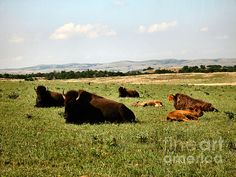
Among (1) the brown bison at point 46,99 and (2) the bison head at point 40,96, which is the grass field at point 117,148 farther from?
(1) the brown bison at point 46,99

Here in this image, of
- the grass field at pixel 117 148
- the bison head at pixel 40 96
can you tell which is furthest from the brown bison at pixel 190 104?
the bison head at pixel 40 96

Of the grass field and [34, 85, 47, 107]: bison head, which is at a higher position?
[34, 85, 47, 107]: bison head

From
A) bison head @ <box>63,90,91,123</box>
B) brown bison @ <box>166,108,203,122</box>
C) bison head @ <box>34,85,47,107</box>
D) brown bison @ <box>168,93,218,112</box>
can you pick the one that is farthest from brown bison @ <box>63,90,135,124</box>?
bison head @ <box>34,85,47,107</box>

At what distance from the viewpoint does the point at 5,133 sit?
13.5 m

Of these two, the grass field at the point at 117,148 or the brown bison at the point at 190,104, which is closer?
the grass field at the point at 117,148

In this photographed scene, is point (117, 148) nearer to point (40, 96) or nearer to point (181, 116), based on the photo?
point (181, 116)

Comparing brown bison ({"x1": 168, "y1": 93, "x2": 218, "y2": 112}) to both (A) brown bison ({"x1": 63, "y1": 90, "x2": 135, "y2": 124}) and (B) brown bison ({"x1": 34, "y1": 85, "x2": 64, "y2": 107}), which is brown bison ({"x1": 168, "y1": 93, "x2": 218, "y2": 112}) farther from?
(B) brown bison ({"x1": 34, "y1": 85, "x2": 64, "y2": 107})

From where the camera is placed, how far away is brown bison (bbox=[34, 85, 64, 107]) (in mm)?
24528

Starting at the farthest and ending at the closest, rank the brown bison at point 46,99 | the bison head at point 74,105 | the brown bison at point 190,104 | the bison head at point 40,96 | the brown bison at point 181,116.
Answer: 1. the brown bison at point 46,99
2. the bison head at point 40,96
3. the brown bison at point 190,104
4. the brown bison at point 181,116
5. the bison head at point 74,105

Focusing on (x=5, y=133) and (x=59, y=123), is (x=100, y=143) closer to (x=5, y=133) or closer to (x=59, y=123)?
(x=5, y=133)

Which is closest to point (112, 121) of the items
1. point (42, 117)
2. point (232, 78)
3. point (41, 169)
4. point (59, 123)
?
point (59, 123)

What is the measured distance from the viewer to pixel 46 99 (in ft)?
82.0

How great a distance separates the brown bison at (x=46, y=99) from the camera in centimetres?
2453

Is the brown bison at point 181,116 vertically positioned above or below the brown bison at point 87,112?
below
